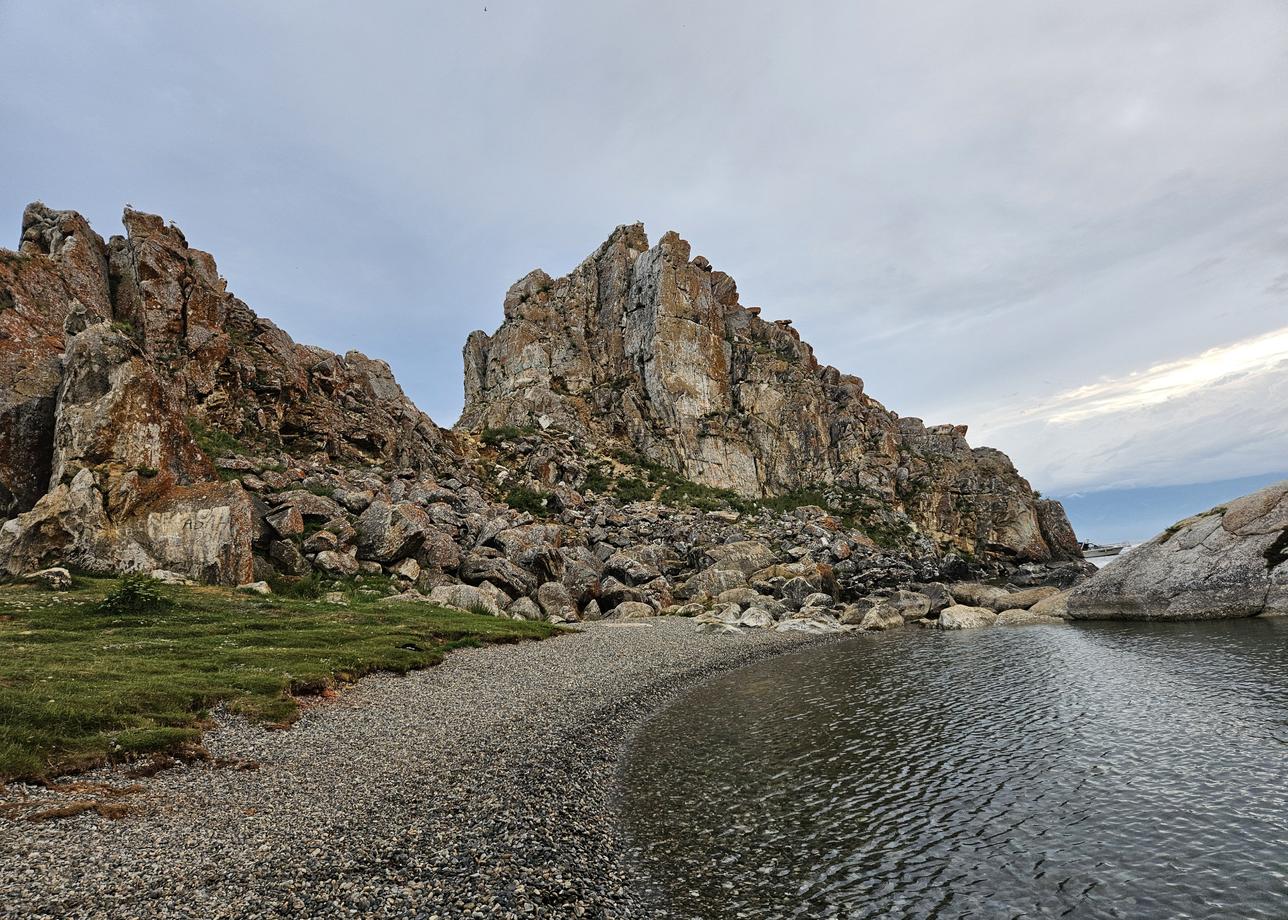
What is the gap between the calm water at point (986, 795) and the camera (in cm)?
1234

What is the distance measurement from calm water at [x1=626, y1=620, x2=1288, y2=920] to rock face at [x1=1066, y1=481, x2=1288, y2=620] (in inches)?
498

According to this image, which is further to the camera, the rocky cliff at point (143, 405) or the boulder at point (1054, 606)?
the boulder at point (1054, 606)

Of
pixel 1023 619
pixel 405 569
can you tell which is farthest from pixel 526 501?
pixel 1023 619

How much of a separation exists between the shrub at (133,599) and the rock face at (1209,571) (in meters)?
65.8

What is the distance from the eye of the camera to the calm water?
12343 millimetres

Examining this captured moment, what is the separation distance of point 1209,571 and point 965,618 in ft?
57.0

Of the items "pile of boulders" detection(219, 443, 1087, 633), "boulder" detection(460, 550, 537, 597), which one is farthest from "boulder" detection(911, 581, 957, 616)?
"boulder" detection(460, 550, 537, 597)

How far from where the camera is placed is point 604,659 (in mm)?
37438

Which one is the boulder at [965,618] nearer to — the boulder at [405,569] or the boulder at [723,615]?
the boulder at [723,615]

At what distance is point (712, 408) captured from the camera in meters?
146

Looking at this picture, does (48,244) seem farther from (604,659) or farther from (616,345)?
(616,345)

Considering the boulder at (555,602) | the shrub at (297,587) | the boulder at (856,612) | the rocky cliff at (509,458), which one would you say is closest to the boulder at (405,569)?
the rocky cliff at (509,458)

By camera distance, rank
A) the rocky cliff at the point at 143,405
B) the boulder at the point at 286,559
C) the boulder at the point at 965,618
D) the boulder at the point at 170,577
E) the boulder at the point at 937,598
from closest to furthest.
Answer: the boulder at the point at 170,577
the rocky cliff at the point at 143,405
the boulder at the point at 286,559
the boulder at the point at 965,618
the boulder at the point at 937,598

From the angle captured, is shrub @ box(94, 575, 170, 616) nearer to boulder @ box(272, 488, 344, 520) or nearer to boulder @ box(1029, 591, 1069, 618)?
boulder @ box(272, 488, 344, 520)
